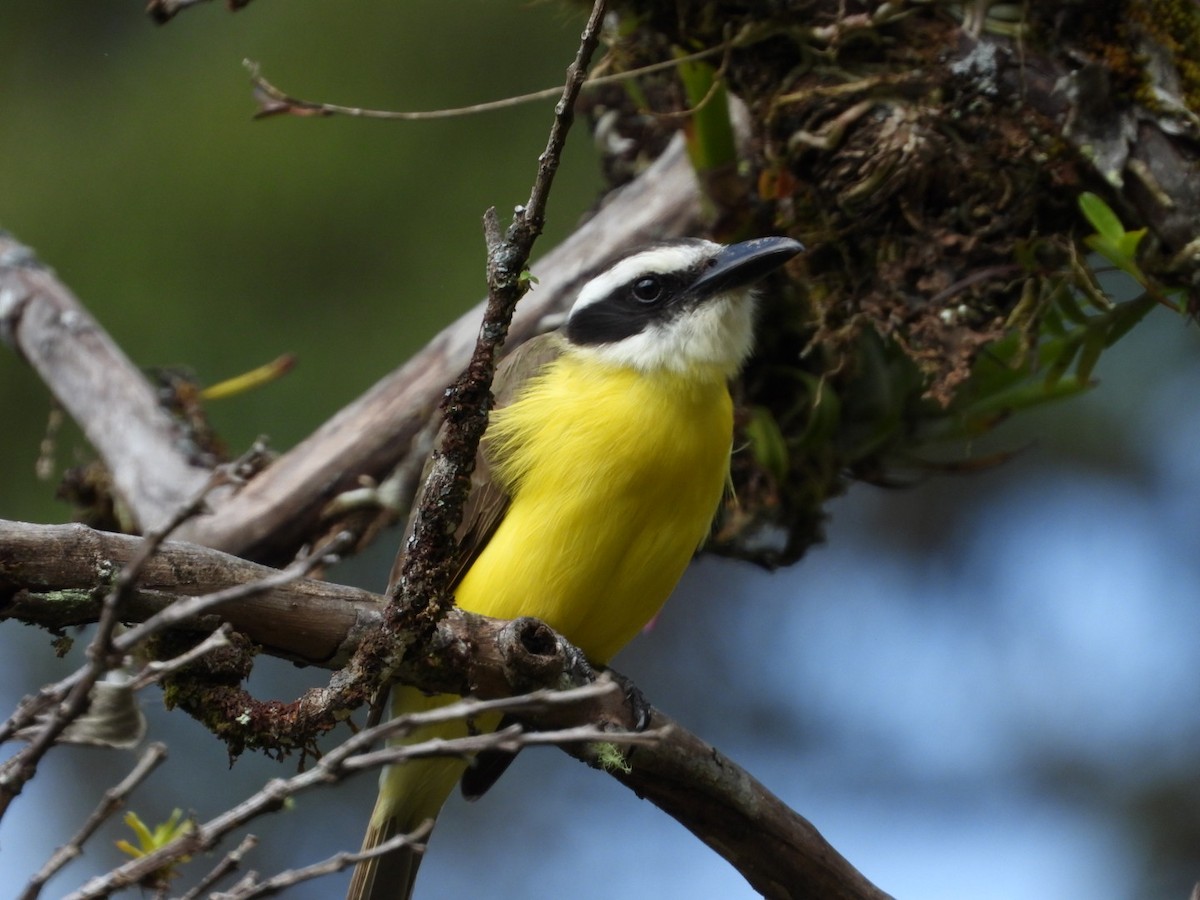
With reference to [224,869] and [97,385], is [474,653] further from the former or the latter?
[97,385]

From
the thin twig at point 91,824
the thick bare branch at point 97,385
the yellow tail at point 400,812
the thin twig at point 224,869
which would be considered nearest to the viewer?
the thin twig at point 91,824

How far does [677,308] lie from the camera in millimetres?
3449

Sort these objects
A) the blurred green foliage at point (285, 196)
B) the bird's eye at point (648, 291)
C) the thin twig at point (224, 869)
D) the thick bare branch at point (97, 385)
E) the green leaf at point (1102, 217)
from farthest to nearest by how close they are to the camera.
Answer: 1. the blurred green foliage at point (285, 196)
2. the thick bare branch at point (97, 385)
3. the bird's eye at point (648, 291)
4. the green leaf at point (1102, 217)
5. the thin twig at point (224, 869)

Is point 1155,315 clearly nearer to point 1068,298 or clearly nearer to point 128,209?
point 1068,298

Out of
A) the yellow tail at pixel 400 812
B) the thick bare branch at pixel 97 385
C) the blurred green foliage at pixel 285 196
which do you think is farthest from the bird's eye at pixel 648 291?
the blurred green foliage at pixel 285 196

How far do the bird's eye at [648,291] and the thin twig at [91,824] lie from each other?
212 cm

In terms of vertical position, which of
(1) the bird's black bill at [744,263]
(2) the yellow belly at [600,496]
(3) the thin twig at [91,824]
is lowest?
(2) the yellow belly at [600,496]

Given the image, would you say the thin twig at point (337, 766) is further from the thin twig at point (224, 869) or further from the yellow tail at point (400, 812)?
the yellow tail at point (400, 812)

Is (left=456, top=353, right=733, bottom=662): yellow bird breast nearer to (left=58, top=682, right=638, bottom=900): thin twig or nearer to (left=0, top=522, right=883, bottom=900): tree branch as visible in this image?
(left=0, top=522, right=883, bottom=900): tree branch

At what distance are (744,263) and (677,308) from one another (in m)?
0.22

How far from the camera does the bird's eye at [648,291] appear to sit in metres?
3.48

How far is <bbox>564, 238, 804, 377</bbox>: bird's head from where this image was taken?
337cm

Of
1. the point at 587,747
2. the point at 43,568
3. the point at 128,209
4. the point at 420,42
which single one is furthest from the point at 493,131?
the point at 43,568

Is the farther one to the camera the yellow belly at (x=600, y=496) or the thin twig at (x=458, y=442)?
the yellow belly at (x=600, y=496)
